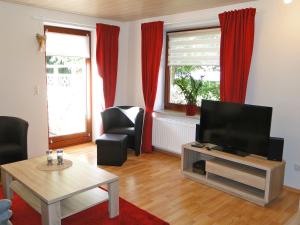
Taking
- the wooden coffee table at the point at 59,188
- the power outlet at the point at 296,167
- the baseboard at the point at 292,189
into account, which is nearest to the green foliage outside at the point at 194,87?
the power outlet at the point at 296,167

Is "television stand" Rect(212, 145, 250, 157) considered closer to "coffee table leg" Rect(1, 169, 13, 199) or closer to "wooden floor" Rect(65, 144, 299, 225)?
"wooden floor" Rect(65, 144, 299, 225)

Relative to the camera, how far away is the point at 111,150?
4121 millimetres

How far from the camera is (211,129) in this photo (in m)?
3.63

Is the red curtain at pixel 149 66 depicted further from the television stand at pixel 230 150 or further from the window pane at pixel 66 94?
the television stand at pixel 230 150

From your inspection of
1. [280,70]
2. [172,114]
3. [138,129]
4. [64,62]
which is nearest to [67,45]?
[64,62]

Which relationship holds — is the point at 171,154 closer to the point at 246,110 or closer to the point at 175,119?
the point at 175,119

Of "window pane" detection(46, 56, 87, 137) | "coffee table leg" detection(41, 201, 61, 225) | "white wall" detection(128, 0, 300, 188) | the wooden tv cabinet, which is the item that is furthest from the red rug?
"window pane" detection(46, 56, 87, 137)

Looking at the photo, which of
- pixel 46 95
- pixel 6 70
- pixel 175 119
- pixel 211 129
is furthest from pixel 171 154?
pixel 6 70

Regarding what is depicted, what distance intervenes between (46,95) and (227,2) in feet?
10.3

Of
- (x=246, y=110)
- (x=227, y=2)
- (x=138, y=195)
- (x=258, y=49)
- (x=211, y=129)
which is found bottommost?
(x=138, y=195)

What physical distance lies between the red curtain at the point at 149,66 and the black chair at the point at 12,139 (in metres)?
2.09

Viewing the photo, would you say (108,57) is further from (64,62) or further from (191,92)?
(191,92)

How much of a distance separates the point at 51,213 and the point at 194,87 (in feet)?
9.89

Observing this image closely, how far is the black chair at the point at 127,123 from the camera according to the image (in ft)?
14.9
